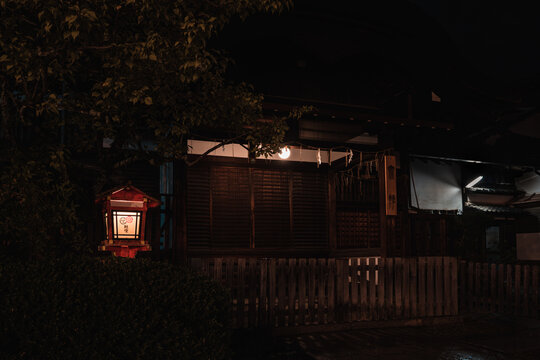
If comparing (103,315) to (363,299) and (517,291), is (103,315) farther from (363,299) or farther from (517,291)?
(517,291)

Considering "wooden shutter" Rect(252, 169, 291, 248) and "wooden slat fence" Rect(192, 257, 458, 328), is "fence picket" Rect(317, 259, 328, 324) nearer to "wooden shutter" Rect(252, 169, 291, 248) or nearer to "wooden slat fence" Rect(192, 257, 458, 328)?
"wooden slat fence" Rect(192, 257, 458, 328)

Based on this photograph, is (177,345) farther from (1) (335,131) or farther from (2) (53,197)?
(1) (335,131)

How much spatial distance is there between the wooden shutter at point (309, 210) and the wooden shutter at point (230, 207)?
1441 millimetres

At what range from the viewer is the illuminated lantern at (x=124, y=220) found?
9.12 metres

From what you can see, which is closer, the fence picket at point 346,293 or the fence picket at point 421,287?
the fence picket at point 346,293

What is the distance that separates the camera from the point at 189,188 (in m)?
12.5

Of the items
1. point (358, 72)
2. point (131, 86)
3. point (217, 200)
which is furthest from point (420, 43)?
point (131, 86)

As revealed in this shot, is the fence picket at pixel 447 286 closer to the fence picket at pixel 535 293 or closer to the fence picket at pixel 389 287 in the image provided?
the fence picket at pixel 389 287

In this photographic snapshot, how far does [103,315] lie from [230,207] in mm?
7953

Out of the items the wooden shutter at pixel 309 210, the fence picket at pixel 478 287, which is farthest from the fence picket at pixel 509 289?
the wooden shutter at pixel 309 210

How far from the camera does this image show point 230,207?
12781 mm

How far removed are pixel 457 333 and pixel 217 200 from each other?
6.44 m

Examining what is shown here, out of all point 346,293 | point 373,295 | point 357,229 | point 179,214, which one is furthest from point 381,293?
point 179,214

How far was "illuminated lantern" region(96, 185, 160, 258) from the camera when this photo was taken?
9117 millimetres
